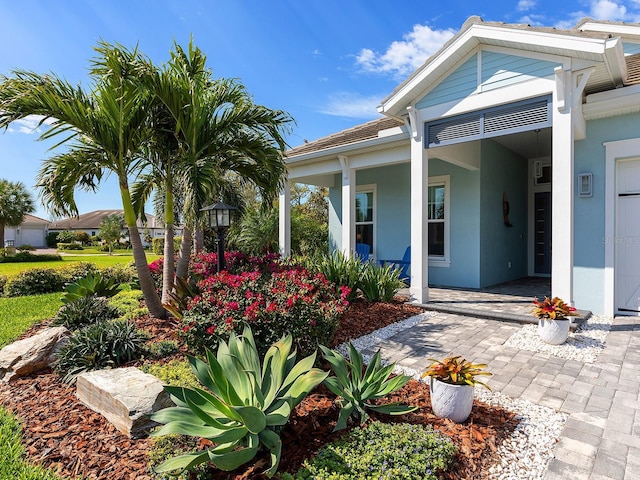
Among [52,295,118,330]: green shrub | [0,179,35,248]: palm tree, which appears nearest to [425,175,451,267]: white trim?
[52,295,118,330]: green shrub

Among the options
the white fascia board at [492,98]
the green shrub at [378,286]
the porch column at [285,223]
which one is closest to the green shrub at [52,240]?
the porch column at [285,223]

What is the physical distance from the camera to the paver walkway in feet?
7.70

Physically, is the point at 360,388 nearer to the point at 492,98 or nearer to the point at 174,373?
the point at 174,373

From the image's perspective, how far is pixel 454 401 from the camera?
2.68 meters

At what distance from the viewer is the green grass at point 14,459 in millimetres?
2296

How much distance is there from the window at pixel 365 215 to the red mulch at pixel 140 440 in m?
7.30

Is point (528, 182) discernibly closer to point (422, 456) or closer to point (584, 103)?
point (584, 103)

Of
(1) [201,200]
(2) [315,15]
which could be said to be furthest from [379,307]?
(2) [315,15]

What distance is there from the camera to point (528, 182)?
10.5 metres

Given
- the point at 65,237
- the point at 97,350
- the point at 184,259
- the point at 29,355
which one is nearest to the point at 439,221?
the point at 184,259

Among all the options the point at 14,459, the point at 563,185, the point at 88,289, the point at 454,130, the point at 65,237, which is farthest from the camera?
the point at 65,237

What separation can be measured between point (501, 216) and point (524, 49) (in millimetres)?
4827

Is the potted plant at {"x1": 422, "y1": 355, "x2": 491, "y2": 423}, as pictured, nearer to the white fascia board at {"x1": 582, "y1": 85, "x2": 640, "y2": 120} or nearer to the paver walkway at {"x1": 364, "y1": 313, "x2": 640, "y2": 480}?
the paver walkway at {"x1": 364, "y1": 313, "x2": 640, "y2": 480}

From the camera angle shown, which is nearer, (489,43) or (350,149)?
(489,43)
